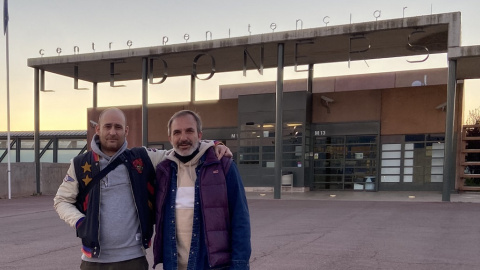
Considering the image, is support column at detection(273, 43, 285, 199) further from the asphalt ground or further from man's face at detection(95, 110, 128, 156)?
man's face at detection(95, 110, 128, 156)

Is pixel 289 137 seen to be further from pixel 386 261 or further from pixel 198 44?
pixel 386 261

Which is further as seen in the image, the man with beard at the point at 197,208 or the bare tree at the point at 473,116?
the bare tree at the point at 473,116

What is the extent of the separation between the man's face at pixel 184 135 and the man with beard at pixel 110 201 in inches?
9.0

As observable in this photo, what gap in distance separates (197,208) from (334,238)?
5.52 metres

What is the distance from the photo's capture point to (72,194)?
2.90 metres

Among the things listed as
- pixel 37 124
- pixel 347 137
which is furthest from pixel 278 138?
pixel 37 124

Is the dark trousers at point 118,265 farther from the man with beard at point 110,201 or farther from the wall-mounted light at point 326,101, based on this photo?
the wall-mounted light at point 326,101

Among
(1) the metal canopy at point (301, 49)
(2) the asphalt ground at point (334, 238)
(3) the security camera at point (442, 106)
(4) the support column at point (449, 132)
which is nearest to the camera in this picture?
(2) the asphalt ground at point (334, 238)

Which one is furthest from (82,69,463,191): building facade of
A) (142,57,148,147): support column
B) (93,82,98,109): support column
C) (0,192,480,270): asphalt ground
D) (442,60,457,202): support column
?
(93,82,98,109): support column

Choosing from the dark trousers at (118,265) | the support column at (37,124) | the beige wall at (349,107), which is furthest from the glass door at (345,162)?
the dark trousers at (118,265)

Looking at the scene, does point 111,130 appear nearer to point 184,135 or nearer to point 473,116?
point 184,135

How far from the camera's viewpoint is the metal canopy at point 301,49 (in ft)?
→ 49.1

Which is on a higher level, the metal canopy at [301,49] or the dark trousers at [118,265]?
the metal canopy at [301,49]

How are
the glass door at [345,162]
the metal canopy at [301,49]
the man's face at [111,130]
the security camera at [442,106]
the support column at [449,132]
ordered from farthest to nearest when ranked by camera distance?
1. the glass door at [345,162]
2. the security camera at [442,106]
3. the metal canopy at [301,49]
4. the support column at [449,132]
5. the man's face at [111,130]
